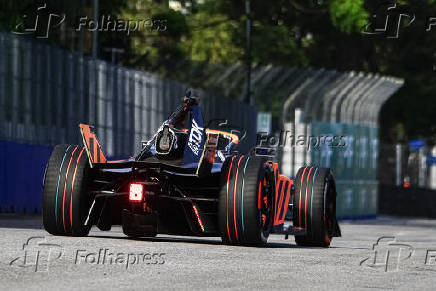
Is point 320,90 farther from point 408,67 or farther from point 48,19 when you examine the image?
point 408,67

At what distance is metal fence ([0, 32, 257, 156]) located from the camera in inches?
1075

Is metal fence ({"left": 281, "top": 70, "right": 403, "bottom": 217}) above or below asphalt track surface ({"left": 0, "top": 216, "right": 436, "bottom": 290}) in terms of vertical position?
above

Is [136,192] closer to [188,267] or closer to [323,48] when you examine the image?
[188,267]

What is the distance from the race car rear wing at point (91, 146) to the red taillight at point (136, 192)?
73 cm

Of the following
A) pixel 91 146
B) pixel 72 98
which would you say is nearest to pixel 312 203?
pixel 91 146

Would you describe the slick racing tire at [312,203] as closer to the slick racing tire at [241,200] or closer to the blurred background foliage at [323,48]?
the slick racing tire at [241,200]

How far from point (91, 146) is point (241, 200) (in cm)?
178

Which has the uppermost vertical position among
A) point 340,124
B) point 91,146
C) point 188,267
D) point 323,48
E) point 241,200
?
point 323,48

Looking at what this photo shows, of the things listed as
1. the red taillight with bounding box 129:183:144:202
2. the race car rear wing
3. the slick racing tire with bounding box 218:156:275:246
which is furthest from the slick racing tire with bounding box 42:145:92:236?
the slick racing tire with bounding box 218:156:275:246

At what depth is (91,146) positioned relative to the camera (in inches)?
571

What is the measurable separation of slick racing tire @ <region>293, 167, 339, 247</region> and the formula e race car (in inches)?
32.1

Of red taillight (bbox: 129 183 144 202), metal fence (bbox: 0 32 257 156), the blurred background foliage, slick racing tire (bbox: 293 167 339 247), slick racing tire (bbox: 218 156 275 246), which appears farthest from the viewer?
the blurred background foliage

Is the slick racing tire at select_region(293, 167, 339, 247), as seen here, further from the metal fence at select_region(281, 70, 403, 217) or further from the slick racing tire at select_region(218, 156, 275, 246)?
the metal fence at select_region(281, 70, 403, 217)

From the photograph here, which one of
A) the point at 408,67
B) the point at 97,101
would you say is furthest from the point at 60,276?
the point at 408,67
